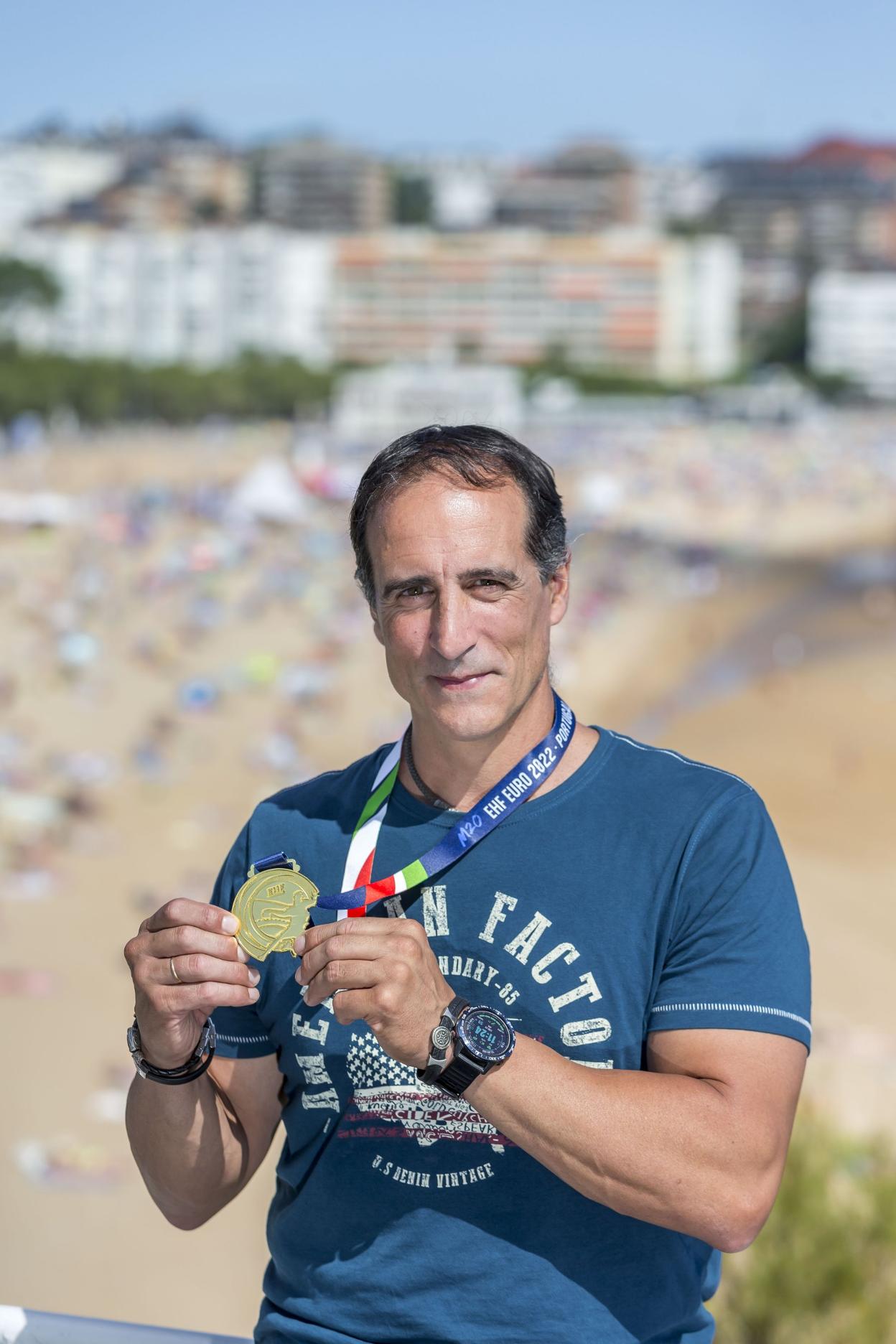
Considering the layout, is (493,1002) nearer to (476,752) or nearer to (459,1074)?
(459,1074)

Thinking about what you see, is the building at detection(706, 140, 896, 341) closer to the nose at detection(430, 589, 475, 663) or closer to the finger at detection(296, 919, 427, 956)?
the nose at detection(430, 589, 475, 663)

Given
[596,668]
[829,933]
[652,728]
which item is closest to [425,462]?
[829,933]

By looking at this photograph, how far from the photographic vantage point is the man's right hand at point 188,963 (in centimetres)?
178

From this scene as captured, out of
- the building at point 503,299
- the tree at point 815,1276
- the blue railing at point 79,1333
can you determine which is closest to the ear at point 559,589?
the blue railing at point 79,1333

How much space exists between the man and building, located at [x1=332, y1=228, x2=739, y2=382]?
386 ft

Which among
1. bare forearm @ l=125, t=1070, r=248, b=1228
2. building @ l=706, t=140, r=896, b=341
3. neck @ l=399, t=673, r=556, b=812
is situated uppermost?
building @ l=706, t=140, r=896, b=341

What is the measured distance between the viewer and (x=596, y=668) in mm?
25391

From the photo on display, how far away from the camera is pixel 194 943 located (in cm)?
178

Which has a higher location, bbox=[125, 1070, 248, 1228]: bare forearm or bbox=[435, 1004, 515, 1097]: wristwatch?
bbox=[435, 1004, 515, 1097]: wristwatch

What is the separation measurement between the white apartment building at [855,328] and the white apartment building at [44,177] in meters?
67.7

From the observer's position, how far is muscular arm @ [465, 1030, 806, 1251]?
1.68m

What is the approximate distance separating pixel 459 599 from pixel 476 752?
0.22 meters

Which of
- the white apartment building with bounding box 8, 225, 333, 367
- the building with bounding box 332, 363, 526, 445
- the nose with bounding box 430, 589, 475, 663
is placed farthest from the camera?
the white apartment building with bounding box 8, 225, 333, 367

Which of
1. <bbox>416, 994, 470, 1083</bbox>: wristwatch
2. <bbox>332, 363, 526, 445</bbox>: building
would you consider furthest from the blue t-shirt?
<bbox>332, 363, 526, 445</bbox>: building
